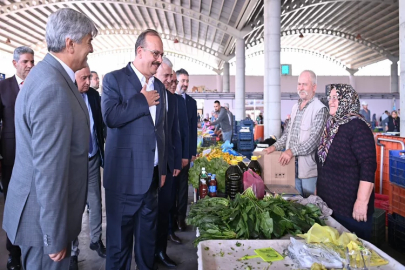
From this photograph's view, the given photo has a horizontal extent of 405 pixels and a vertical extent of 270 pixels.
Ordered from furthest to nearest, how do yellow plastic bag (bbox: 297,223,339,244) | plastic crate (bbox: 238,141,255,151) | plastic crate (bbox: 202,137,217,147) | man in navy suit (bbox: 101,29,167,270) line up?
plastic crate (bbox: 238,141,255,151) → plastic crate (bbox: 202,137,217,147) → man in navy suit (bbox: 101,29,167,270) → yellow plastic bag (bbox: 297,223,339,244)

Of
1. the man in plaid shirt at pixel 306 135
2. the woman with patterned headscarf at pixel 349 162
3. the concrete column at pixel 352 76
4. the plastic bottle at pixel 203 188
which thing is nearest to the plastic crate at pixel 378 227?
the man in plaid shirt at pixel 306 135

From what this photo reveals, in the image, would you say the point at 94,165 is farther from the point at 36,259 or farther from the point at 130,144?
the point at 36,259

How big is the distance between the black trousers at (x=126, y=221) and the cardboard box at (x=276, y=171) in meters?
1.17

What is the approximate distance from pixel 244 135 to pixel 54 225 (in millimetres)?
9630

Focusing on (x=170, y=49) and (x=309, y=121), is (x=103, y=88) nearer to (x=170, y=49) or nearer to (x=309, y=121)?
(x=309, y=121)

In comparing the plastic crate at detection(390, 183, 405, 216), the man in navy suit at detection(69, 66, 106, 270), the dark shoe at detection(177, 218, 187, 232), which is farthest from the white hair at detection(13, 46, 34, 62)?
the plastic crate at detection(390, 183, 405, 216)

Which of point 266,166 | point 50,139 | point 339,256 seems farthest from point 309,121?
point 50,139

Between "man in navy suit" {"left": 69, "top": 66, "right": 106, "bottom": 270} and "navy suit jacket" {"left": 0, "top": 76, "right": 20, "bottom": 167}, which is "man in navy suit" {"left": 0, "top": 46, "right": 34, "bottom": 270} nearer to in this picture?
"navy suit jacket" {"left": 0, "top": 76, "right": 20, "bottom": 167}

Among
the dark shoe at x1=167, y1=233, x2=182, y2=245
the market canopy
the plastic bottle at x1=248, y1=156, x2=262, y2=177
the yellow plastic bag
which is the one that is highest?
the market canopy

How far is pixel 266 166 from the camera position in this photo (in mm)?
3197

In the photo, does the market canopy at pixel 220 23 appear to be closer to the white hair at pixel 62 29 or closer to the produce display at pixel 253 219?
the produce display at pixel 253 219

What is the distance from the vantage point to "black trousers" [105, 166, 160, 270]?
2.32 m

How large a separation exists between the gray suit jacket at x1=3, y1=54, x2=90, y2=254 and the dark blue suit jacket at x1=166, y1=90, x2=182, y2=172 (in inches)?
58.3

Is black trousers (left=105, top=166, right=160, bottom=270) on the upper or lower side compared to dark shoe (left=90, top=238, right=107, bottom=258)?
upper
